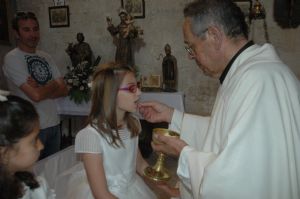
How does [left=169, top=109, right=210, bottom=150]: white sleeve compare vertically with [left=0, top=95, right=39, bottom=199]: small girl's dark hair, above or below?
below

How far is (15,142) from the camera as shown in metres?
1.47

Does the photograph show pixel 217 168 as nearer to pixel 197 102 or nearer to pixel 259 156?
pixel 259 156

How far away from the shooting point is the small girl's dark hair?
4.72 ft

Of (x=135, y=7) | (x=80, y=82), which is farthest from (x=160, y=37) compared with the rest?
(x=80, y=82)

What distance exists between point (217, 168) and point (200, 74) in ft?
15.0

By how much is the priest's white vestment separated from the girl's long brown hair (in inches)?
28.2

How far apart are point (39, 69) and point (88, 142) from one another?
1705mm

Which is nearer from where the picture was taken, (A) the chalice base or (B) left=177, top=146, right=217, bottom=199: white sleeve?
(B) left=177, top=146, right=217, bottom=199: white sleeve

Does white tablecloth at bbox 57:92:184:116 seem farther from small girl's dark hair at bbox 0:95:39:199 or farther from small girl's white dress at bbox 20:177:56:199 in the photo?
small girl's dark hair at bbox 0:95:39:199

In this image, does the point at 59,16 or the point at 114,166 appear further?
the point at 59,16

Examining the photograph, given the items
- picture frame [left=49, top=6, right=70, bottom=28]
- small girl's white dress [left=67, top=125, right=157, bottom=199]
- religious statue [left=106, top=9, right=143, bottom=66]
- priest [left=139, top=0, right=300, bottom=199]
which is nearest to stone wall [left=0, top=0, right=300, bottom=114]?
picture frame [left=49, top=6, right=70, bottom=28]

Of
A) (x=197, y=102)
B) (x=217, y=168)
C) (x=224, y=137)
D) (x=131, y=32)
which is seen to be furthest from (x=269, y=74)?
(x=197, y=102)

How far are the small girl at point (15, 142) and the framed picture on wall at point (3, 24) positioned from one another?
5.87 metres

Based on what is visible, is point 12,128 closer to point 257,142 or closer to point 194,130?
point 257,142
